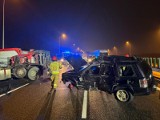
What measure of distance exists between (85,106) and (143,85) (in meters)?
2.07

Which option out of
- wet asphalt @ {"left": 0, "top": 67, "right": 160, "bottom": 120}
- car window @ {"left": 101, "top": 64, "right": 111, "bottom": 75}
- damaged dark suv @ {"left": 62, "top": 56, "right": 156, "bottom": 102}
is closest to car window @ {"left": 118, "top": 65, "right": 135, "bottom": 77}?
damaged dark suv @ {"left": 62, "top": 56, "right": 156, "bottom": 102}

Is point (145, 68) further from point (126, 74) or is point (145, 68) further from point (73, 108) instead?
point (73, 108)

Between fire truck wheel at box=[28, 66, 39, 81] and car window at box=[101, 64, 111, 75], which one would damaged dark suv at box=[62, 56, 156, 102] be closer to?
car window at box=[101, 64, 111, 75]

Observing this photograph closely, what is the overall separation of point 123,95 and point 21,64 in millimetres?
9480

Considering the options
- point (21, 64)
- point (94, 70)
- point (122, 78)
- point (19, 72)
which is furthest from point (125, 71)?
point (21, 64)

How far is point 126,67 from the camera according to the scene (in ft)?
23.5

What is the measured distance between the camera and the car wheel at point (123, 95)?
270 inches

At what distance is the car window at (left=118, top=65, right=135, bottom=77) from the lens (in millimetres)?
6995

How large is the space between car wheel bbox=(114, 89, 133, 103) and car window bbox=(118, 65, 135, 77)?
57cm

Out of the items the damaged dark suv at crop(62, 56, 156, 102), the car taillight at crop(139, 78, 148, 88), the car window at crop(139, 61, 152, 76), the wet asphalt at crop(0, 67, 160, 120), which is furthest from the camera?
the car window at crop(139, 61, 152, 76)

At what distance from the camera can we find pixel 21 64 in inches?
568

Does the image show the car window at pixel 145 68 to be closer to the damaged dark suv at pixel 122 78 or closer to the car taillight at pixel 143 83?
the damaged dark suv at pixel 122 78

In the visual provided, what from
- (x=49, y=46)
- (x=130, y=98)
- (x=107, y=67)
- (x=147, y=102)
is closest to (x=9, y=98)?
(x=107, y=67)


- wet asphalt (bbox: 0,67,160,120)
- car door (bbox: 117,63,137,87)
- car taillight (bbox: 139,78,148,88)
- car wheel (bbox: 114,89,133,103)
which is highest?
car door (bbox: 117,63,137,87)
